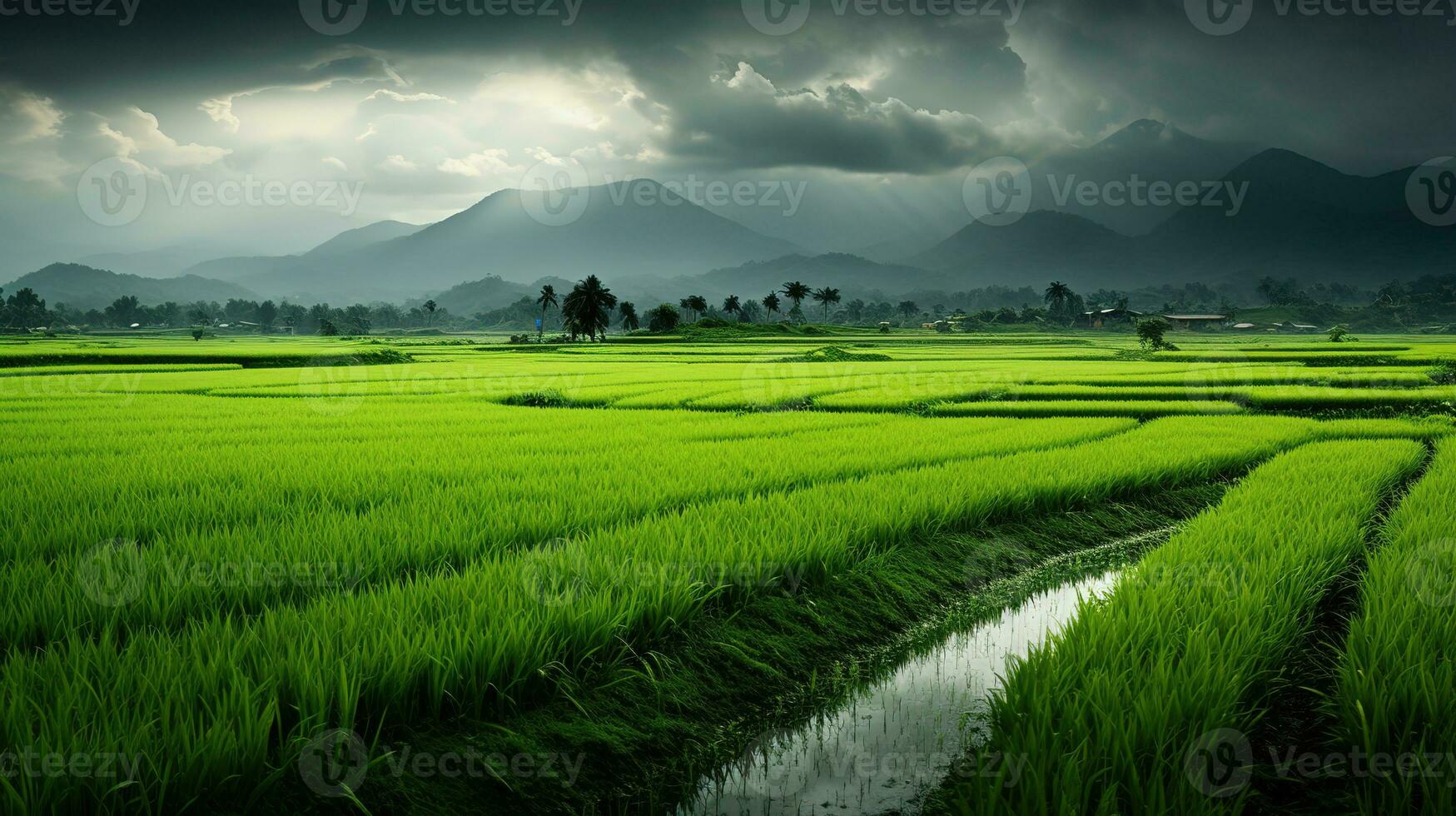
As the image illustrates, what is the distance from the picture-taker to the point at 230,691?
2.29 metres

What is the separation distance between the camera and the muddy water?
2627mm

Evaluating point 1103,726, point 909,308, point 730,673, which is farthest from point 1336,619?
point 909,308

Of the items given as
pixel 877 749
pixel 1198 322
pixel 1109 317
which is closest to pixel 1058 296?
pixel 1109 317

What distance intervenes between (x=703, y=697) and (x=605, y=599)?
2.07 ft

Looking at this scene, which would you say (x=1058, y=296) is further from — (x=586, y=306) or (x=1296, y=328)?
(x=586, y=306)

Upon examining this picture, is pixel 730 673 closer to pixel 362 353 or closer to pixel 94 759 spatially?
pixel 94 759

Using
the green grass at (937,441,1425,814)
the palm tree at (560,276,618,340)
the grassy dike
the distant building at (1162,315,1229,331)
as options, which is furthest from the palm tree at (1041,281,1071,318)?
the grassy dike

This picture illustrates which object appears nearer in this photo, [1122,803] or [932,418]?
[1122,803]

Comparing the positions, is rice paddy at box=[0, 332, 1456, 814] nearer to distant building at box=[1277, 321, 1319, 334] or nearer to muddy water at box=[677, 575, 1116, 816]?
muddy water at box=[677, 575, 1116, 816]

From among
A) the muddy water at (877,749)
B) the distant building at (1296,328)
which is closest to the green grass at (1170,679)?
the muddy water at (877,749)

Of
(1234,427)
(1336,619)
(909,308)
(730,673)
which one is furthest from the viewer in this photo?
(909,308)

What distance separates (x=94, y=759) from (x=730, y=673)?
7.62 feet

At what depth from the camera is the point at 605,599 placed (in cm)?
332

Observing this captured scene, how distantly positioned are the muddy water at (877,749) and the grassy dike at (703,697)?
4.3 inches
